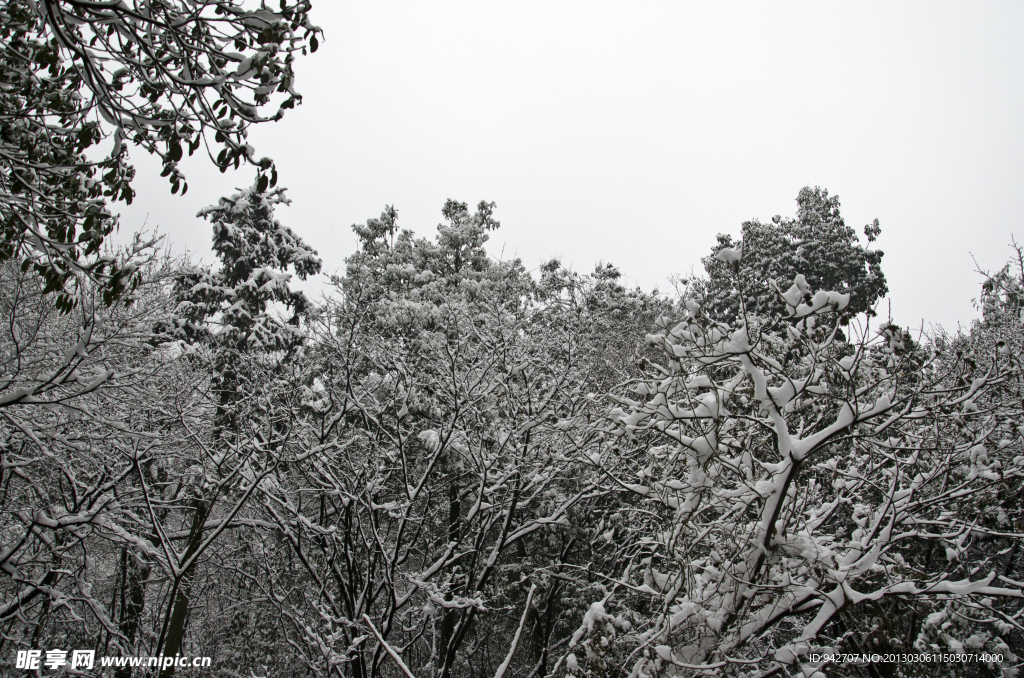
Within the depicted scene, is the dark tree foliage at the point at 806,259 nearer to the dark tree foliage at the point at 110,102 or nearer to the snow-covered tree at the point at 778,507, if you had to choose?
the snow-covered tree at the point at 778,507

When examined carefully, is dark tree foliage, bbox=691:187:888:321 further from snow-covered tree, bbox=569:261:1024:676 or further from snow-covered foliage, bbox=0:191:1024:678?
snow-covered tree, bbox=569:261:1024:676

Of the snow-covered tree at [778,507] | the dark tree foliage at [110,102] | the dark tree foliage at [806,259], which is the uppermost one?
the dark tree foliage at [806,259]

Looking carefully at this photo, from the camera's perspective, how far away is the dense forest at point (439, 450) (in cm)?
298

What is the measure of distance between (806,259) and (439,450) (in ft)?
61.8

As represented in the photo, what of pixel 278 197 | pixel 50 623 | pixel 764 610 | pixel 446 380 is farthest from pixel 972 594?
pixel 278 197

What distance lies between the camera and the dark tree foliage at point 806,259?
20141 mm

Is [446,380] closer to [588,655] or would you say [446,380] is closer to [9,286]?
[588,655]

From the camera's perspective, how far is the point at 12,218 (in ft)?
9.31

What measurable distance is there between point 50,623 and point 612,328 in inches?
536

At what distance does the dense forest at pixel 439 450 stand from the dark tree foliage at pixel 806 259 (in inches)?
281

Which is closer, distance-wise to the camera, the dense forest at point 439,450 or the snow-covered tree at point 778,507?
the dense forest at point 439,450

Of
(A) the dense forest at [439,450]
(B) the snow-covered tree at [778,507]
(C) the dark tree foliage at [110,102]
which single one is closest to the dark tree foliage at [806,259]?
(A) the dense forest at [439,450]

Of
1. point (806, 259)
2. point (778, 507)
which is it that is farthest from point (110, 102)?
point (806, 259)

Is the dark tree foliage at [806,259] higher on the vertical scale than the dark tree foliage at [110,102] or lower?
higher
